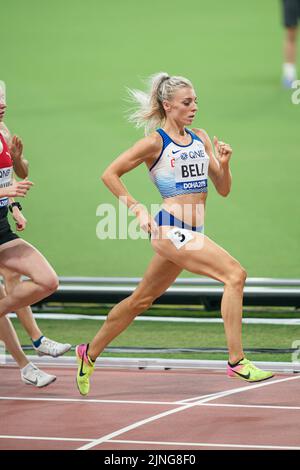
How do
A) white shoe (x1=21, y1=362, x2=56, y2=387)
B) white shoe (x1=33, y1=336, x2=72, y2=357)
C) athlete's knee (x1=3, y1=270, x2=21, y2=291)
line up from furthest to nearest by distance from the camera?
athlete's knee (x1=3, y1=270, x2=21, y2=291)
white shoe (x1=33, y1=336, x2=72, y2=357)
white shoe (x1=21, y1=362, x2=56, y2=387)

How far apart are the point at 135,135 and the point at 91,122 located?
2.96 ft

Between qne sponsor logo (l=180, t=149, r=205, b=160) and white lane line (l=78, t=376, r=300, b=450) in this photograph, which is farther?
qne sponsor logo (l=180, t=149, r=205, b=160)

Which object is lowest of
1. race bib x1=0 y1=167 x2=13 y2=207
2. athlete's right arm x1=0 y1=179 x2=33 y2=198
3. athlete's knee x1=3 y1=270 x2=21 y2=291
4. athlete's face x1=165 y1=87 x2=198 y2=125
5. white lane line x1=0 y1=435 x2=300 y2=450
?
white lane line x1=0 y1=435 x2=300 y2=450

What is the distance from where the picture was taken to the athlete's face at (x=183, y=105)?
7090 mm

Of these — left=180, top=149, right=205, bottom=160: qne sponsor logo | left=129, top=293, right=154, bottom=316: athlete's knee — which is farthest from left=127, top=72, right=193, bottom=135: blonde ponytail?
left=129, top=293, right=154, bottom=316: athlete's knee

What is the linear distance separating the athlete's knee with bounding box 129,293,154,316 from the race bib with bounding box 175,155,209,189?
69 cm

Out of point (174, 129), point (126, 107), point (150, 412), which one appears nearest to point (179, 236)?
point (174, 129)

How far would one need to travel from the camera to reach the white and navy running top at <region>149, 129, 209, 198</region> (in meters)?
7.02

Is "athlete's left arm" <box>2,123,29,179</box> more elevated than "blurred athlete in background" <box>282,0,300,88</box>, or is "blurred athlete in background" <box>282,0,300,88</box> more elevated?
"blurred athlete in background" <box>282,0,300,88</box>

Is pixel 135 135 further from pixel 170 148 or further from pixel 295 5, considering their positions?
pixel 170 148

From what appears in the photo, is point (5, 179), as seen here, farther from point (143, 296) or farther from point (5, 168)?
point (143, 296)

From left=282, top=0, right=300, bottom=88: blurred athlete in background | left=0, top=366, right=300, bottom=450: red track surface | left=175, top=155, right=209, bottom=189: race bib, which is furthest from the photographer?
left=282, top=0, right=300, bottom=88: blurred athlete in background

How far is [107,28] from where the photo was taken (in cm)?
1875

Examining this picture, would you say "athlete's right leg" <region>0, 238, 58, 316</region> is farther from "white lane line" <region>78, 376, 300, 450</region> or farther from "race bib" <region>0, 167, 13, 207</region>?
"white lane line" <region>78, 376, 300, 450</region>
